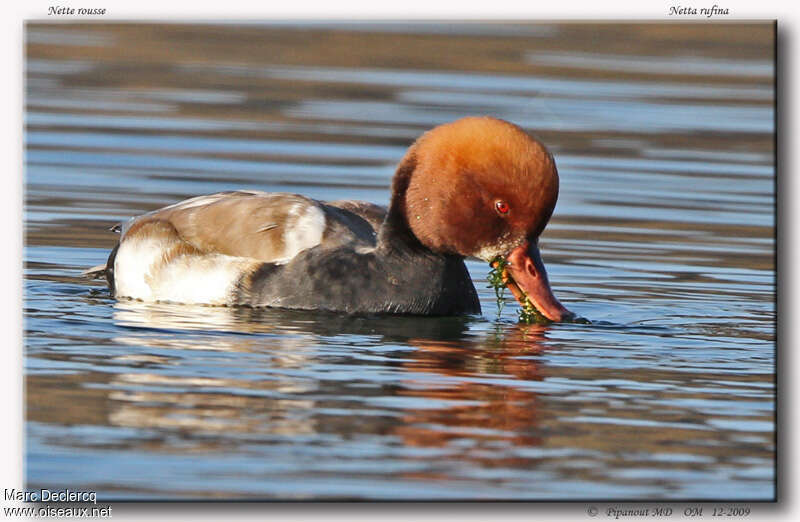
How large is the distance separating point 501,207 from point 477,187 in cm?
17

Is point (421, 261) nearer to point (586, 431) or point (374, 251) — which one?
point (374, 251)

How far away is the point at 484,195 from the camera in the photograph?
30.5ft

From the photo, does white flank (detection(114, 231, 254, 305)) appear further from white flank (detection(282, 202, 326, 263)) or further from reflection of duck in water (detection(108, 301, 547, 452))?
white flank (detection(282, 202, 326, 263))

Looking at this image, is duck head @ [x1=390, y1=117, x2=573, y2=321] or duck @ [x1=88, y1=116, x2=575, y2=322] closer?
duck head @ [x1=390, y1=117, x2=573, y2=321]

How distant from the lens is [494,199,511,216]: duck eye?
926 centimetres

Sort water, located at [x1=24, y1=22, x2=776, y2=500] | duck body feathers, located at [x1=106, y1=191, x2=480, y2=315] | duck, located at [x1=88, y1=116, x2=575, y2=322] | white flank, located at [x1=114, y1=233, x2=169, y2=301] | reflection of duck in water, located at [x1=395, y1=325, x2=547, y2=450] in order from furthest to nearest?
white flank, located at [x1=114, y1=233, x2=169, y2=301] → duck body feathers, located at [x1=106, y1=191, x2=480, y2=315] → duck, located at [x1=88, y1=116, x2=575, y2=322] → reflection of duck in water, located at [x1=395, y1=325, x2=547, y2=450] → water, located at [x1=24, y1=22, x2=776, y2=500]

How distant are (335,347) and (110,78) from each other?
770 cm

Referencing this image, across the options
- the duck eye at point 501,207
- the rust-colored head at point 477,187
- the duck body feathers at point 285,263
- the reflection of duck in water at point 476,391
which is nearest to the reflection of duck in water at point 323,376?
the reflection of duck in water at point 476,391

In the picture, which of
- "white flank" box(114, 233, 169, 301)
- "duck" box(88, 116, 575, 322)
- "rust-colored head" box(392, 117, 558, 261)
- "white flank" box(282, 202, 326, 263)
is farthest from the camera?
"white flank" box(114, 233, 169, 301)

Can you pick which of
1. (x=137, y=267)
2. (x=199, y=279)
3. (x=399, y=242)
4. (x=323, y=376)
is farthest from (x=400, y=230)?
(x=323, y=376)

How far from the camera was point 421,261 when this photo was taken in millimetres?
9633

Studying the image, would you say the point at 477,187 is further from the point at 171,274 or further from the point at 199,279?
the point at 171,274

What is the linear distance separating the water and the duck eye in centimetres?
66

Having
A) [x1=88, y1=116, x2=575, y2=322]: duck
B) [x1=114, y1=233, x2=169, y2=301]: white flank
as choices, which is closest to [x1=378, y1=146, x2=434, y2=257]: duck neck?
[x1=88, y1=116, x2=575, y2=322]: duck
